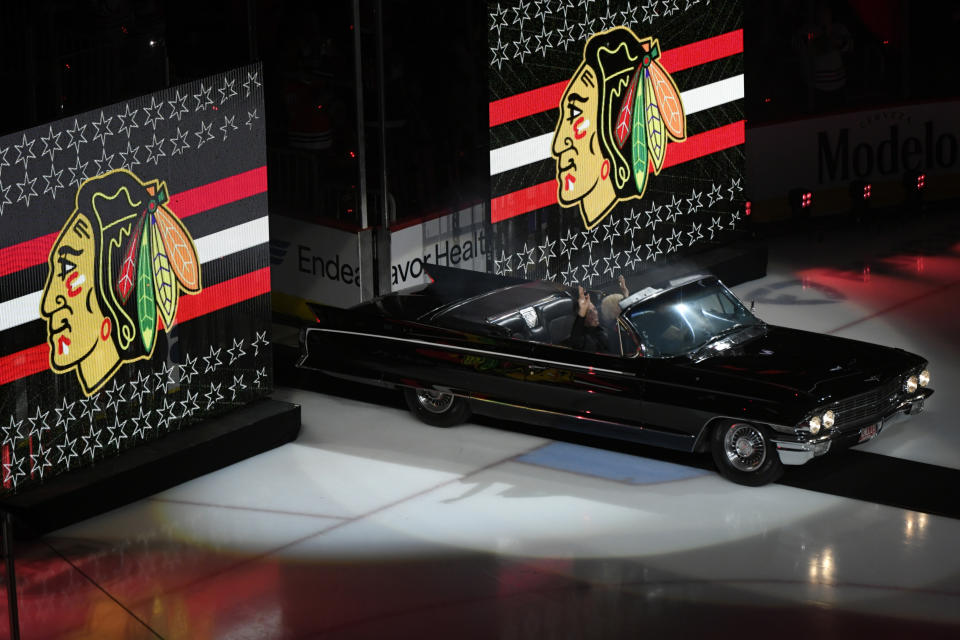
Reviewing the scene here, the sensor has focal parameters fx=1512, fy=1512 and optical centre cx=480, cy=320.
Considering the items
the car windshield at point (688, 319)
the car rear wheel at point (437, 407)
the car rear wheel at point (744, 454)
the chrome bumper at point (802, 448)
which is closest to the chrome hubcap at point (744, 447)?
the car rear wheel at point (744, 454)

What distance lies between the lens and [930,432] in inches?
440

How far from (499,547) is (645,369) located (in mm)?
1760

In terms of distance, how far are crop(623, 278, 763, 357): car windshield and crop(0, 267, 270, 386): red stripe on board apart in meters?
2.72

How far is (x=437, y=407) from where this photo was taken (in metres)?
11.6

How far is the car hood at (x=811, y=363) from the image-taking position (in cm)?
1004

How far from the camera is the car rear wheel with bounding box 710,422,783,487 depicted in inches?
397

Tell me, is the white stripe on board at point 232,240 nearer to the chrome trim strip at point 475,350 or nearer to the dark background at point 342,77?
the chrome trim strip at point 475,350

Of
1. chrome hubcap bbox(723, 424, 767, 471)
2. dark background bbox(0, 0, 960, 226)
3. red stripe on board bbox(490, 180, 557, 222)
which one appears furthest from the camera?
red stripe on board bbox(490, 180, 557, 222)

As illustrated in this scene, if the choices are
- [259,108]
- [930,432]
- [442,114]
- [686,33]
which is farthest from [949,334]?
[259,108]

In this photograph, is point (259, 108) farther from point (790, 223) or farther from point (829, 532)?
point (790, 223)

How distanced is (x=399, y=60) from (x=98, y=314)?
476 centimetres

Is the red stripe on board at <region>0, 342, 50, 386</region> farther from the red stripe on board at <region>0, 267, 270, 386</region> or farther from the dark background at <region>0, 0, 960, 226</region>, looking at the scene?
the dark background at <region>0, 0, 960, 226</region>

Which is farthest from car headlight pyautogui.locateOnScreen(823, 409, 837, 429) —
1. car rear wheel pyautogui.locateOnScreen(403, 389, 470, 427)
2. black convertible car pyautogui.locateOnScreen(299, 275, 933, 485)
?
car rear wheel pyautogui.locateOnScreen(403, 389, 470, 427)

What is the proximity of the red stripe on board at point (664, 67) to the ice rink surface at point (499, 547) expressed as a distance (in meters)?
3.03
